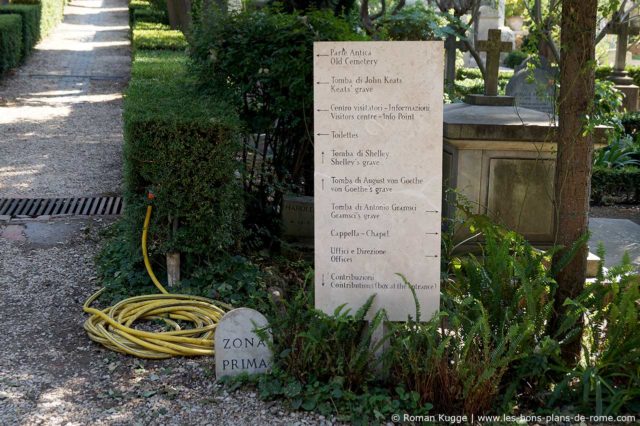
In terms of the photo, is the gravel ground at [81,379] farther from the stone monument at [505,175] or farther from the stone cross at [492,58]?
the stone cross at [492,58]

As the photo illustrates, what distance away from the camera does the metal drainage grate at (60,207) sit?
730cm

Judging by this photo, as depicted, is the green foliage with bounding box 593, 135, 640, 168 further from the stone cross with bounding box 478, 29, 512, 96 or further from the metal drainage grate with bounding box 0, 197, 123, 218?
the metal drainage grate with bounding box 0, 197, 123, 218

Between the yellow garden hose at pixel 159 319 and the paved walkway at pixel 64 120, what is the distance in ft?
11.5

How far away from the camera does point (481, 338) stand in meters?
3.99

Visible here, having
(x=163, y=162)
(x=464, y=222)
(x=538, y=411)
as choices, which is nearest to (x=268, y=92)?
(x=163, y=162)

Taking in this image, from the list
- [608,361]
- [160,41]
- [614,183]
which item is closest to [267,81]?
[608,361]

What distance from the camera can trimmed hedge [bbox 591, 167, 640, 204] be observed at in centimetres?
921

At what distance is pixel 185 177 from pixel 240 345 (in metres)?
1.46

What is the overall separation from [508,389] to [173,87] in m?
4.02

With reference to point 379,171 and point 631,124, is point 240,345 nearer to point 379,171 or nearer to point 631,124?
point 379,171

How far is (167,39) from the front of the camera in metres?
13.0

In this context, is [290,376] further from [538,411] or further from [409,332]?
[538,411]

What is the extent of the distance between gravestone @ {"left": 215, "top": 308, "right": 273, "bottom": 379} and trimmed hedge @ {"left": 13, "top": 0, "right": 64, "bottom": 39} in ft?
68.9

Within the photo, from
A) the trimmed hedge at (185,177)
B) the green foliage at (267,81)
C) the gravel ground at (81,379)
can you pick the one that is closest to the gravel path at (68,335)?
the gravel ground at (81,379)
